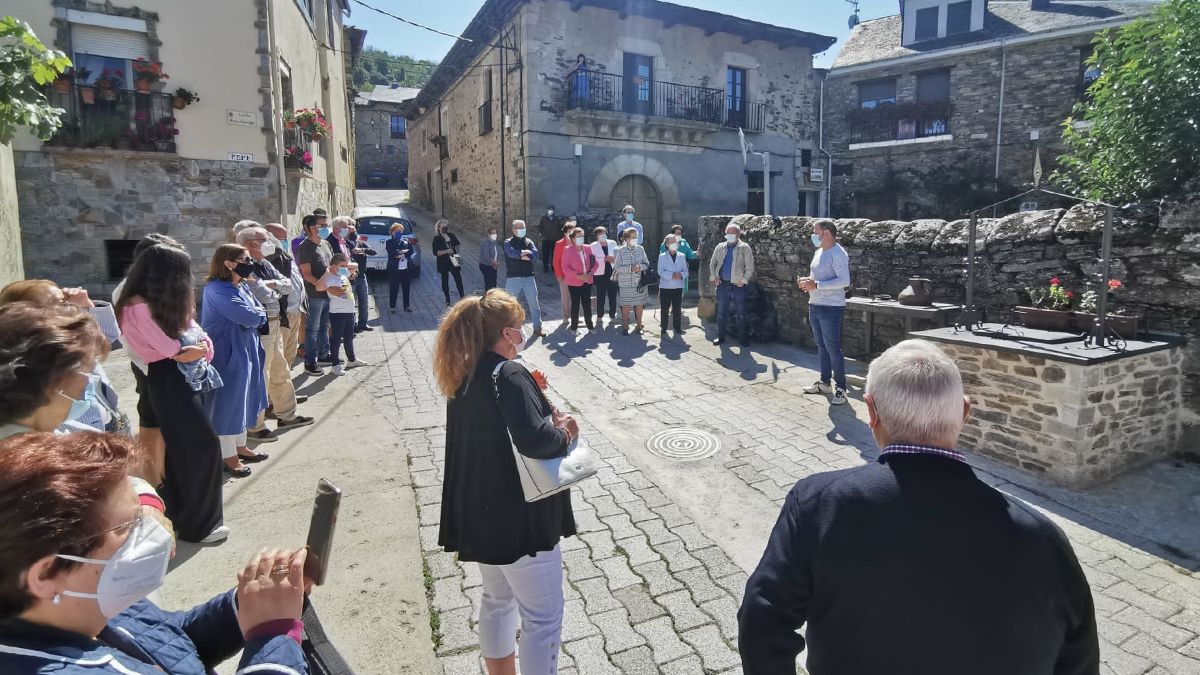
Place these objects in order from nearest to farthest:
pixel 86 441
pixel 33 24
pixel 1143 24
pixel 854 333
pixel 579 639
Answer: pixel 86 441 < pixel 579 639 < pixel 1143 24 < pixel 854 333 < pixel 33 24

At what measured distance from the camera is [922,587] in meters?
1.49

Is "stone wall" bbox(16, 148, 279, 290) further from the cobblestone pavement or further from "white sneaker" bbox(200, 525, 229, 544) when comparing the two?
"white sneaker" bbox(200, 525, 229, 544)

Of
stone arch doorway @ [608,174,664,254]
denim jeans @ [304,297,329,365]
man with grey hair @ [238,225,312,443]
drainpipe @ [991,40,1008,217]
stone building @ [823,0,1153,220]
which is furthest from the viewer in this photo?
drainpipe @ [991,40,1008,217]

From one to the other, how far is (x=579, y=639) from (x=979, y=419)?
13.2 ft

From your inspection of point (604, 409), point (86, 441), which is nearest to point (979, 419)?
point (604, 409)

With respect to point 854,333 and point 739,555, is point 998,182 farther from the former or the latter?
point 739,555

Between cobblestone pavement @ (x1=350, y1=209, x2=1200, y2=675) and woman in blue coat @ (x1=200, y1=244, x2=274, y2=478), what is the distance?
132cm

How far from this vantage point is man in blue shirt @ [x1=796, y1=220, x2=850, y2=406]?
6.52 meters

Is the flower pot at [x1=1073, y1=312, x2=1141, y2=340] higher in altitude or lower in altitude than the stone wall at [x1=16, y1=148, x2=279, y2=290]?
lower

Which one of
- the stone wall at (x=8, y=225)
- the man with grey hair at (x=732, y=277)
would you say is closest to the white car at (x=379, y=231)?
the stone wall at (x=8, y=225)

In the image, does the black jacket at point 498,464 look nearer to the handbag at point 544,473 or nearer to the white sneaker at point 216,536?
the handbag at point 544,473

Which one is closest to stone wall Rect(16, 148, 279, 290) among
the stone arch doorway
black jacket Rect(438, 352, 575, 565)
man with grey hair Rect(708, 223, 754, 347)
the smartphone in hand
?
man with grey hair Rect(708, 223, 754, 347)

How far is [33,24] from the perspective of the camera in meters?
9.98

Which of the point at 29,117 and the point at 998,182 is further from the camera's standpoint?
the point at 998,182
